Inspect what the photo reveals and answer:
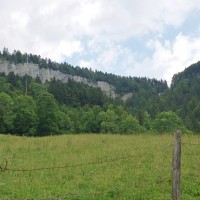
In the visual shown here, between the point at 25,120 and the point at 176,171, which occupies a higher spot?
the point at 25,120

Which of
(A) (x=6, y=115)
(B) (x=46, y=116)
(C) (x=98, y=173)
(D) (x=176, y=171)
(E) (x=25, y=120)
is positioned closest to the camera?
(D) (x=176, y=171)

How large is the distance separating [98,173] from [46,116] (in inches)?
Answer: 2775

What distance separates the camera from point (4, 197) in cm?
1194

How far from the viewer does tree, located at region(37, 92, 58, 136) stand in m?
83.9

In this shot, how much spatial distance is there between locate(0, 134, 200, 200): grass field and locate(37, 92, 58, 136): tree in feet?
201

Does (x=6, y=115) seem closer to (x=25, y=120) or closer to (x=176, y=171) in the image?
(x=25, y=120)

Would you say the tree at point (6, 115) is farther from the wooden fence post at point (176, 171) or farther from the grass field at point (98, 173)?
the wooden fence post at point (176, 171)

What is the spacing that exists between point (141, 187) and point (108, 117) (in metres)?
87.4

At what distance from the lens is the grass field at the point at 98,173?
12.3m

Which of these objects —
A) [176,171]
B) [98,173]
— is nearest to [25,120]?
[98,173]

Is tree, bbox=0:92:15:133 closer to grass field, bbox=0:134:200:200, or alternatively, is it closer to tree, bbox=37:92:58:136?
tree, bbox=37:92:58:136

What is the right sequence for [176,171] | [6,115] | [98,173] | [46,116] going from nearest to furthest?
1. [176,171]
2. [98,173]
3. [6,115]
4. [46,116]

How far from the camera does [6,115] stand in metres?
81.3

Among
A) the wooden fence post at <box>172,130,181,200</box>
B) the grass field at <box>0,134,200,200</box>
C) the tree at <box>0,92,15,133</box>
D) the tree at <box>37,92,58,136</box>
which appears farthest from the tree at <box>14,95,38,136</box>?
the wooden fence post at <box>172,130,181,200</box>
